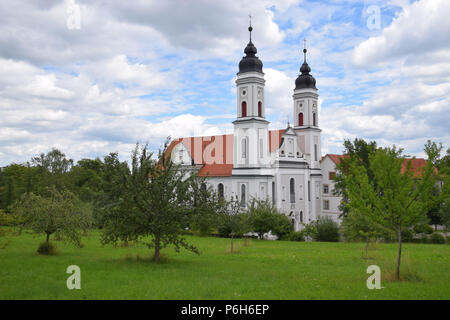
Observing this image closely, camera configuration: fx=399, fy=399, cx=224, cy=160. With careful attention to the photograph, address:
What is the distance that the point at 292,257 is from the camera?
20.0 meters

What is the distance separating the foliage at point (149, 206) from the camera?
54.1 feet

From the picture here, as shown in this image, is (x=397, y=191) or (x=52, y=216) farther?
(x=52, y=216)

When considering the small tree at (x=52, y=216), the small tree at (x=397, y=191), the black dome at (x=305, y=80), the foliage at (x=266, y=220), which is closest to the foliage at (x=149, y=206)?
the small tree at (x=52, y=216)

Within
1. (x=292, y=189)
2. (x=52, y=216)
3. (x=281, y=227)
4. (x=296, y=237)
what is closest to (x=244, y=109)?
(x=292, y=189)

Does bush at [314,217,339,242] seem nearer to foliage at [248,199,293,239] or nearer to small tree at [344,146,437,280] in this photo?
foliage at [248,199,293,239]

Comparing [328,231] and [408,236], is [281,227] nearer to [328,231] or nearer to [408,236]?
[328,231]

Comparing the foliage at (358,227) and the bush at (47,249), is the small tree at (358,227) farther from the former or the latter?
the bush at (47,249)

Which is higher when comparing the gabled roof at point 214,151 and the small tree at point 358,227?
the gabled roof at point 214,151

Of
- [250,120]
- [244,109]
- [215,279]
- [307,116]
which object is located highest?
[307,116]

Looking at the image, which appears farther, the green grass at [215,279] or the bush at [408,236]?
the bush at [408,236]

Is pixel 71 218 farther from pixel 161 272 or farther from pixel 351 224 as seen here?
pixel 351 224

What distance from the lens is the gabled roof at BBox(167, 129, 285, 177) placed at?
163 feet

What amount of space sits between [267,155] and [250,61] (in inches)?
444

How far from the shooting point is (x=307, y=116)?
5375 cm
